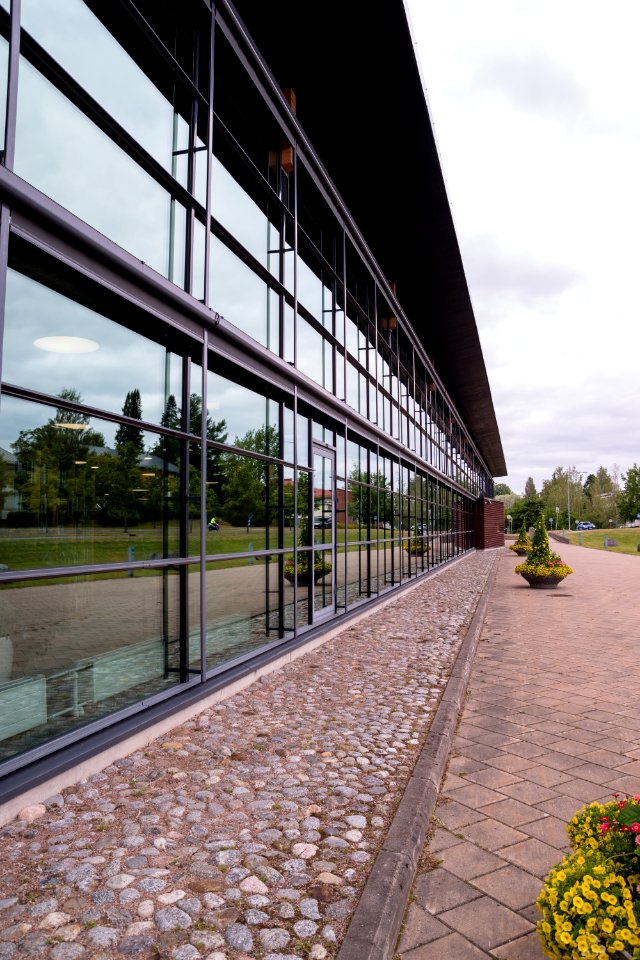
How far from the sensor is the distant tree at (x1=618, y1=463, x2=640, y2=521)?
9162 centimetres

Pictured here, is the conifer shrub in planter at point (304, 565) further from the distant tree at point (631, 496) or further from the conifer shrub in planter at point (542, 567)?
the distant tree at point (631, 496)

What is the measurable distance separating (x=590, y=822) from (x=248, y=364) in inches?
196

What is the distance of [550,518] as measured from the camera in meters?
110

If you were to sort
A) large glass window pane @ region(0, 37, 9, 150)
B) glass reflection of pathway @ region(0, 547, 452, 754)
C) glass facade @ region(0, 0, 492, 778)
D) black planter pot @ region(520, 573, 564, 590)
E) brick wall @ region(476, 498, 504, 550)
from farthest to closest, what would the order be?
1. brick wall @ region(476, 498, 504, 550)
2. black planter pot @ region(520, 573, 564, 590)
3. glass reflection of pathway @ region(0, 547, 452, 754)
4. glass facade @ region(0, 0, 492, 778)
5. large glass window pane @ region(0, 37, 9, 150)

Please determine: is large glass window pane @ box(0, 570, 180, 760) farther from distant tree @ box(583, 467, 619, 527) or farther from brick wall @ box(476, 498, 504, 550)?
distant tree @ box(583, 467, 619, 527)

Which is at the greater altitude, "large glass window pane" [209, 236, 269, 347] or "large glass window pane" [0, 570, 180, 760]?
"large glass window pane" [209, 236, 269, 347]

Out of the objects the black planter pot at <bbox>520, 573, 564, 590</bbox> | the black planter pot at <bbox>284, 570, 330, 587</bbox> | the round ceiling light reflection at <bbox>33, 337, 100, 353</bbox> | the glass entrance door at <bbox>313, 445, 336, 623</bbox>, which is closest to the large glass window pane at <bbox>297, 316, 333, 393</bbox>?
the glass entrance door at <bbox>313, 445, 336, 623</bbox>

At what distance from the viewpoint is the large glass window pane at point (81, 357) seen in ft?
12.3

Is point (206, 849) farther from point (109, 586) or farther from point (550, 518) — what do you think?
point (550, 518)

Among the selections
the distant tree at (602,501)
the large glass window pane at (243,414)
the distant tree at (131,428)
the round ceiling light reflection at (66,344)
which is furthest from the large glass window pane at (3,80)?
the distant tree at (602,501)

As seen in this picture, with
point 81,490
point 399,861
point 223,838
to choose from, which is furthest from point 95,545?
point 399,861

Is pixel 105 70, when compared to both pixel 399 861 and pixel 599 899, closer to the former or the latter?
pixel 399 861

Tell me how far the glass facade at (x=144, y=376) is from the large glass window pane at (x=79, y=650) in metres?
0.02

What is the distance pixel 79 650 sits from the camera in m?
4.36
